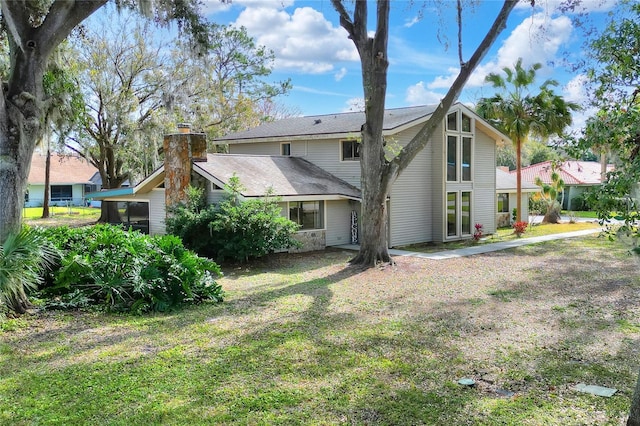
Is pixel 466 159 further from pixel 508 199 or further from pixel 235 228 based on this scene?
pixel 235 228

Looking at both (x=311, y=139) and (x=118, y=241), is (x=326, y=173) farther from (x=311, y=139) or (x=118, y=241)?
(x=118, y=241)

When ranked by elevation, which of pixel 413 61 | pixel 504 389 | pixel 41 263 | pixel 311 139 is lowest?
pixel 504 389

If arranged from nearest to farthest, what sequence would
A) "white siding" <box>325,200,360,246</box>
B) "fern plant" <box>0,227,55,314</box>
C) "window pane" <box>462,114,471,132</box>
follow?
1. "fern plant" <box>0,227,55,314</box>
2. "white siding" <box>325,200,360,246</box>
3. "window pane" <box>462,114,471,132</box>

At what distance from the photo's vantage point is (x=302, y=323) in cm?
843

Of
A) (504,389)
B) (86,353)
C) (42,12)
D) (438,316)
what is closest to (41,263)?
(86,353)

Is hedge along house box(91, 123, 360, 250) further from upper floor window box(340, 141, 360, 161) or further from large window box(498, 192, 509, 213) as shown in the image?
large window box(498, 192, 509, 213)

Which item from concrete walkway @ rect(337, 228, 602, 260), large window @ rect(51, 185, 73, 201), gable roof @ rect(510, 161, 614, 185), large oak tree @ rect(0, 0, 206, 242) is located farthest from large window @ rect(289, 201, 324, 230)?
large window @ rect(51, 185, 73, 201)

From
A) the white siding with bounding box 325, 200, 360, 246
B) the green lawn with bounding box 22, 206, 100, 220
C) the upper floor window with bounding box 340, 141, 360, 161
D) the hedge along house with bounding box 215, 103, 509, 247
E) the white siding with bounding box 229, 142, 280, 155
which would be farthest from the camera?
the green lawn with bounding box 22, 206, 100, 220

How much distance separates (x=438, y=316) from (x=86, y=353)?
5.65 meters

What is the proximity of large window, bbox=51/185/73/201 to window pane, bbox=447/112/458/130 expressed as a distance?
40.6 m

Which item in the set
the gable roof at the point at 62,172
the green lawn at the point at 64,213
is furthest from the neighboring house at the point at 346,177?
the gable roof at the point at 62,172

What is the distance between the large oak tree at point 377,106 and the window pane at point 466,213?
794 cm

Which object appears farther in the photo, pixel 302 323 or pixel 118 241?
pixel 118 241

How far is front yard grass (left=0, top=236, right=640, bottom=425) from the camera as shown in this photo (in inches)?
195
